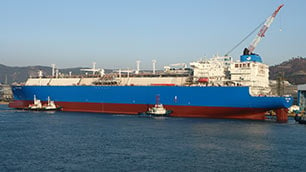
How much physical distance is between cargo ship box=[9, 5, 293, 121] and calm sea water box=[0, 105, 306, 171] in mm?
5081

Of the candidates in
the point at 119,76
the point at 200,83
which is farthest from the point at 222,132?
the point at 119,76

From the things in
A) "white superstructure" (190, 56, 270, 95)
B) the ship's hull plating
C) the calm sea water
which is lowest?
the calm sea water

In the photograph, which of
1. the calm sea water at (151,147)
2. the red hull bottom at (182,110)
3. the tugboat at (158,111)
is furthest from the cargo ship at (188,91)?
the calm sea water at (151,147)

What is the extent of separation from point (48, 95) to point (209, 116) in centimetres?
2267

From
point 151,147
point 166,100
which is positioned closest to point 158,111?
point 166,100

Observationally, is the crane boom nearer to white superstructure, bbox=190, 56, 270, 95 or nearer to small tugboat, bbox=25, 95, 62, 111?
white superstructure, bbox=190, 56, 270, 95

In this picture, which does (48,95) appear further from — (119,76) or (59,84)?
→ (119,76)

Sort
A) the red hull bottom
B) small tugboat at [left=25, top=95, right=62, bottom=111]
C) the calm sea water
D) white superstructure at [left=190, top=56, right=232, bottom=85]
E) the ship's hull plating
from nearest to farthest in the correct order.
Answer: the calm sea water < the ship's hull plating < the red hull bottom < white superstructure at [left=190, top=56, right=232, bottom=85] < small tugboat at [left=25, top=95, right=62, bottom=111]

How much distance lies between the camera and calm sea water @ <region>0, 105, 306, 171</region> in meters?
17.7

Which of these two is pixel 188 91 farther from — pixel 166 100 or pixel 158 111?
pixel 158 111

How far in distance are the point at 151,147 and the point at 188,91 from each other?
59.0 feet

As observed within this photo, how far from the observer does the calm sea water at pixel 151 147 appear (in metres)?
17.7

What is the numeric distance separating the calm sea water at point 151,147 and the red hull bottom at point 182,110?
184 inches

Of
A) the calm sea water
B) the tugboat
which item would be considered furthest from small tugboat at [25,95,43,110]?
the calm sea water
